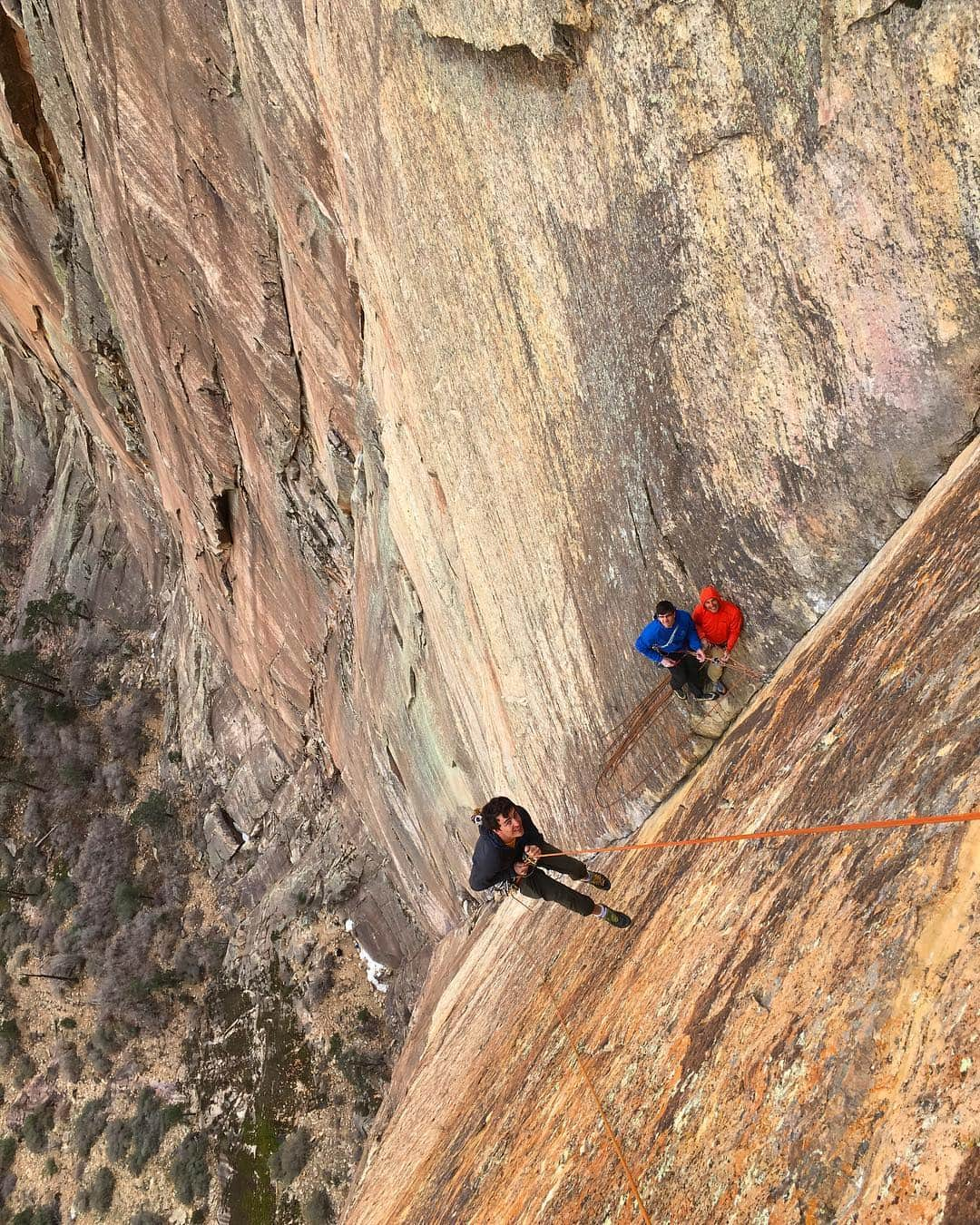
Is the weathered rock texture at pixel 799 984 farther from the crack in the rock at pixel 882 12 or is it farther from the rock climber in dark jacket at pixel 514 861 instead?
the crack in the rock at pixel 882 12

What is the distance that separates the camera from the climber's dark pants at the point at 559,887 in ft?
20.5

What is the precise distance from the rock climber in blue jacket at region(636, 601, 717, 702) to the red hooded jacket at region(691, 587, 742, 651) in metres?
0.07

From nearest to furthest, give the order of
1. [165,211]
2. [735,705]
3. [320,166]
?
[735,705], [320,166], [165,211]

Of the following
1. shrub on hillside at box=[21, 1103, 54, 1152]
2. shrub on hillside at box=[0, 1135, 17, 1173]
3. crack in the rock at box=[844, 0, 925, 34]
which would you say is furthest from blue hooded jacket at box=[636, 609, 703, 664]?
shrub on hillside at box=[0, 1135, 17, 1173]

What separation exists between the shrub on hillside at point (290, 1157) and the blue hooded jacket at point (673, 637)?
61.4ft

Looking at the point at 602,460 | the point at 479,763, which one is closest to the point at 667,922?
the point at 602,460

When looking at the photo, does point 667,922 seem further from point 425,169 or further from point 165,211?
point 165,211

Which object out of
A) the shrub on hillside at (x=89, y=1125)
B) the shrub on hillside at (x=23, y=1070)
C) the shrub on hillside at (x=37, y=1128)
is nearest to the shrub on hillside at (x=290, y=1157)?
the shrub on hillside at (x=89, y=1125)

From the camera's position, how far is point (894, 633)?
4.40 metres

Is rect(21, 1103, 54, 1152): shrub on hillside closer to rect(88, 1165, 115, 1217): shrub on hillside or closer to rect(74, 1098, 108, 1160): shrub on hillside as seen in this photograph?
rect(74, 1098, 108, 1160): shrub on hillside

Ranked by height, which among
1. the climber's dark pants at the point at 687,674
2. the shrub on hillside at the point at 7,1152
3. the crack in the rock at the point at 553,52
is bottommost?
the shrub on hillside at the point at 7,1152

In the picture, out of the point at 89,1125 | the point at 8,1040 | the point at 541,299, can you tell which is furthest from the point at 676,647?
the point at 8,1040

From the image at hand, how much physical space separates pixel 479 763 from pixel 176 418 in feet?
39.7

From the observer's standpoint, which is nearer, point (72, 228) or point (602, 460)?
point (602, 460)
